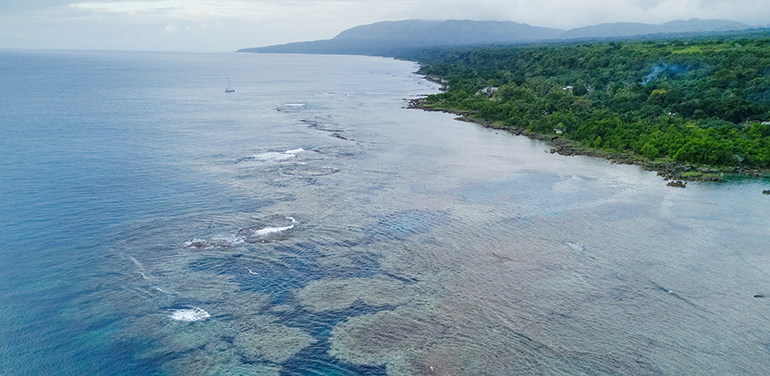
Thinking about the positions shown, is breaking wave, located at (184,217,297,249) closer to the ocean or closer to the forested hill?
the ocean

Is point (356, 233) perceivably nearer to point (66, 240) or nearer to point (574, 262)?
point (574, 262)

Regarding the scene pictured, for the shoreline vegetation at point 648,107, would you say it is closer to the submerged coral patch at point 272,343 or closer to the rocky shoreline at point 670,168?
the rocky shoreline at point 670,168

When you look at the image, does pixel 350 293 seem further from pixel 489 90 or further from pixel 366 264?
pixel 489 90

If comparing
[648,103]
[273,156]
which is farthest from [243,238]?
[648,103]

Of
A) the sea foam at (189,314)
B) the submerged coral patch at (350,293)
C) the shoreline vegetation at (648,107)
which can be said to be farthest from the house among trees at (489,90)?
the sea foam at (189,314)

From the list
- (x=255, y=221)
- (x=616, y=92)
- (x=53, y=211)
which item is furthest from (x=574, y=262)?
(x=616, y=92)

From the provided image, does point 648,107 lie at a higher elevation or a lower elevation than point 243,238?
higher
